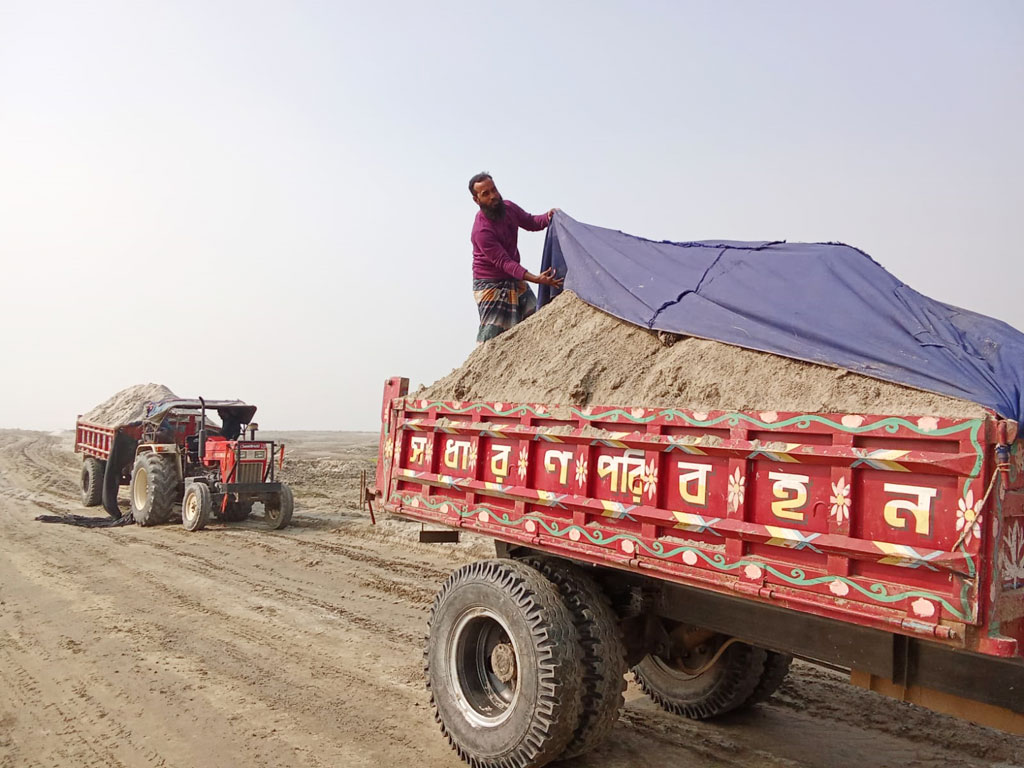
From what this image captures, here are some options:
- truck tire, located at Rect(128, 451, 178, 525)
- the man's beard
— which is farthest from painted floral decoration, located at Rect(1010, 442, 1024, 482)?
truck tire, located at Rect(128, 451, 178, 525)

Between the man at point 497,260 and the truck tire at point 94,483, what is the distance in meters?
12.4

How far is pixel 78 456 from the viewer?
27.6m

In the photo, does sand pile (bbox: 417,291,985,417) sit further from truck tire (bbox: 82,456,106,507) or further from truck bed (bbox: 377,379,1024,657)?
truck tire (bbox: 82,456,106,507)

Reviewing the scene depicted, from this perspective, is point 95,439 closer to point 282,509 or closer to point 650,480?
point 282,509

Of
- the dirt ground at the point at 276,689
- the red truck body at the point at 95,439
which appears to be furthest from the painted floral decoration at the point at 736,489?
the red truck body at the point at 95,439

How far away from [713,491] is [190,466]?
1196cm

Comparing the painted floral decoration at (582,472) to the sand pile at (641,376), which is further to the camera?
the painted floral decoration at (582,472)

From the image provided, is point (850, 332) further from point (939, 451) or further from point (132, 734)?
point (132, 734)

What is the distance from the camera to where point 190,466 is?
512 inches

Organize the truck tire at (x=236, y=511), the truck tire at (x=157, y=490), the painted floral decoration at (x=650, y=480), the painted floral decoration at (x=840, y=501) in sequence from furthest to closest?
the truck tire at (x=236, y=511)
the truck tire at (x=157, y=490)
the painted floral decoration at (x=650, y=480)
the painted floral decoration at (x=840, y=501)

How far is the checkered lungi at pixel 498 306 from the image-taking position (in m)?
5.36

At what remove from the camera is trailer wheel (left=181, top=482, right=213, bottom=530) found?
37.8 feet

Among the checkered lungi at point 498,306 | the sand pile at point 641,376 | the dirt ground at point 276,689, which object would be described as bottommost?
the dirt ground at point 276,689

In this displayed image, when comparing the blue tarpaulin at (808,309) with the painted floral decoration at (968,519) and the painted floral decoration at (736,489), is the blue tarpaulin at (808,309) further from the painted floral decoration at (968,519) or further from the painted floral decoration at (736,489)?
the painted floral decoration at (736,489)
